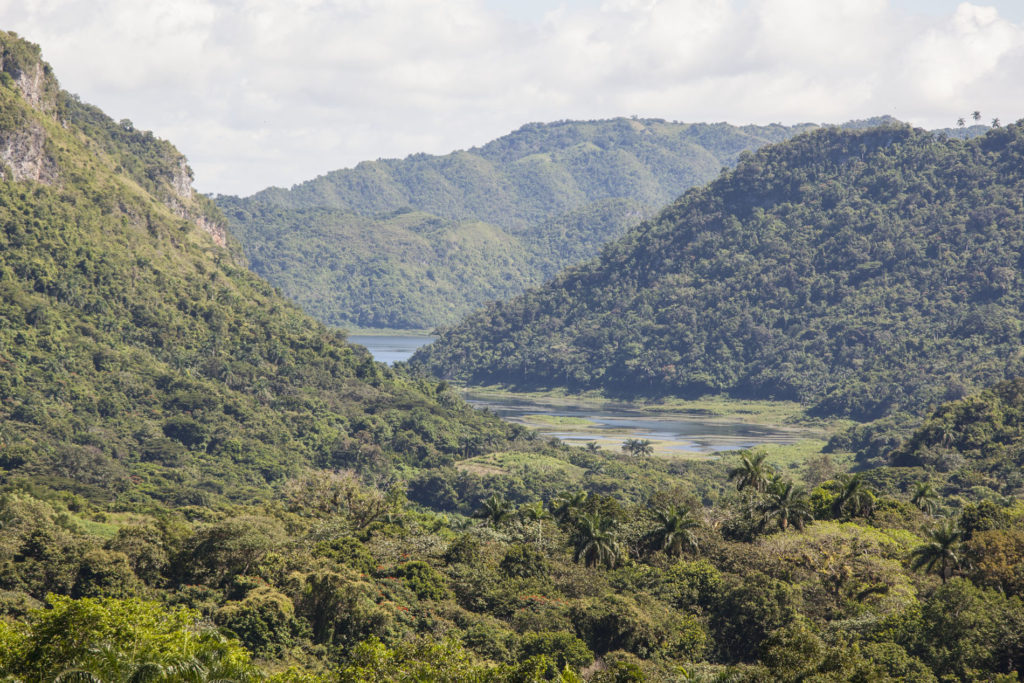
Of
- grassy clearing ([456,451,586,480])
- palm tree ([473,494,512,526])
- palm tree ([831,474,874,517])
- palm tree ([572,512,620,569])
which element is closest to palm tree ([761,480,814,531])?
palm tree ([831,474,874,517])

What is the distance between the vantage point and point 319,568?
84.4 metres

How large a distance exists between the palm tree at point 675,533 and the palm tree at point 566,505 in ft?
37.6

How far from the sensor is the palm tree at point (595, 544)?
9169 cm

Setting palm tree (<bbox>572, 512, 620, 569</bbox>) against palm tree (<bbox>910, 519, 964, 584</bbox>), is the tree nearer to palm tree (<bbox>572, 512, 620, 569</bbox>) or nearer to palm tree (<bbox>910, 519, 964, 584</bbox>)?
palm tree (<bbox>572, 512, 620, 569</bbox>)

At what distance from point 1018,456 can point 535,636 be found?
4466 inches

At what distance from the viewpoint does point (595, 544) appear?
9181cm

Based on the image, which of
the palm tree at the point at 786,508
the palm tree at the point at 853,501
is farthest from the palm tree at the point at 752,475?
the palm tree at the point at 853,501

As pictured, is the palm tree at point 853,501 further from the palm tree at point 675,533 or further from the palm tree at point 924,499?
the palm tree at point 675,533

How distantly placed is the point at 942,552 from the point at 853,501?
19900mm

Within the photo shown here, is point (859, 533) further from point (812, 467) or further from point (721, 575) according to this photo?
point (812, 467)

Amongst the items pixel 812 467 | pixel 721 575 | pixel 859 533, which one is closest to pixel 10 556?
pixel 721 575

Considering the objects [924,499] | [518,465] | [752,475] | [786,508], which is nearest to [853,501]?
[752,475]

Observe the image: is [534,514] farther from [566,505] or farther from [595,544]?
[595,544]

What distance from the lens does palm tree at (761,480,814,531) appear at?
3684 inches
